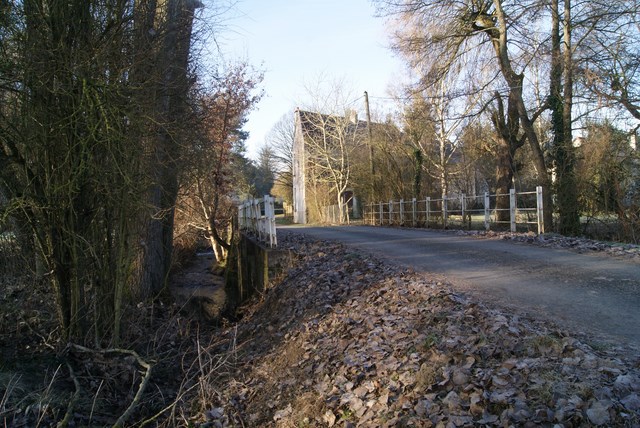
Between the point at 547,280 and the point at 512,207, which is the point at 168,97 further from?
the point at 512,207

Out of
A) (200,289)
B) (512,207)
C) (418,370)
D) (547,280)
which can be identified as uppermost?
(512,207)

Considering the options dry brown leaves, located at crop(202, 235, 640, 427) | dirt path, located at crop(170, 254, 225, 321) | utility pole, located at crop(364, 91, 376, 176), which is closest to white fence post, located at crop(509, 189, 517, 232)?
dry brown leaves, located at crop(202, 235, 640, 427)

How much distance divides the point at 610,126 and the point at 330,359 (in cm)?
1283

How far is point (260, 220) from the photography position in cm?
1294

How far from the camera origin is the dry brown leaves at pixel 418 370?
125 inches

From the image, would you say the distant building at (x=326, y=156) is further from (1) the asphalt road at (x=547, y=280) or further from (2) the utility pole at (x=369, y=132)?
(1) the asphalt road at (x=547, y=280)

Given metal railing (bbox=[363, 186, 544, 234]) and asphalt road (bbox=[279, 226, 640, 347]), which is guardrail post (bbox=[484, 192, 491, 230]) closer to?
metal railing (bbox=[363, 186, 544, 234])

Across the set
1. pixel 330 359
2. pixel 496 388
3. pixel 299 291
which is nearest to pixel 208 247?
pixel 299 291

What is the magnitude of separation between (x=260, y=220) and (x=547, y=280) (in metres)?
7.98

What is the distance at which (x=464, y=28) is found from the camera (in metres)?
16.3

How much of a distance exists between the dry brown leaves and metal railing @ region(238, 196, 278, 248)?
4.35m

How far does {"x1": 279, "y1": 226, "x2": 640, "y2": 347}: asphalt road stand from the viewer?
4740 mm

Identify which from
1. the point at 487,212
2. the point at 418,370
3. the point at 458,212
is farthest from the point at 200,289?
the point at 418,370

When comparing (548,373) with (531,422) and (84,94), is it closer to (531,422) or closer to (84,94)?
(531,422)
